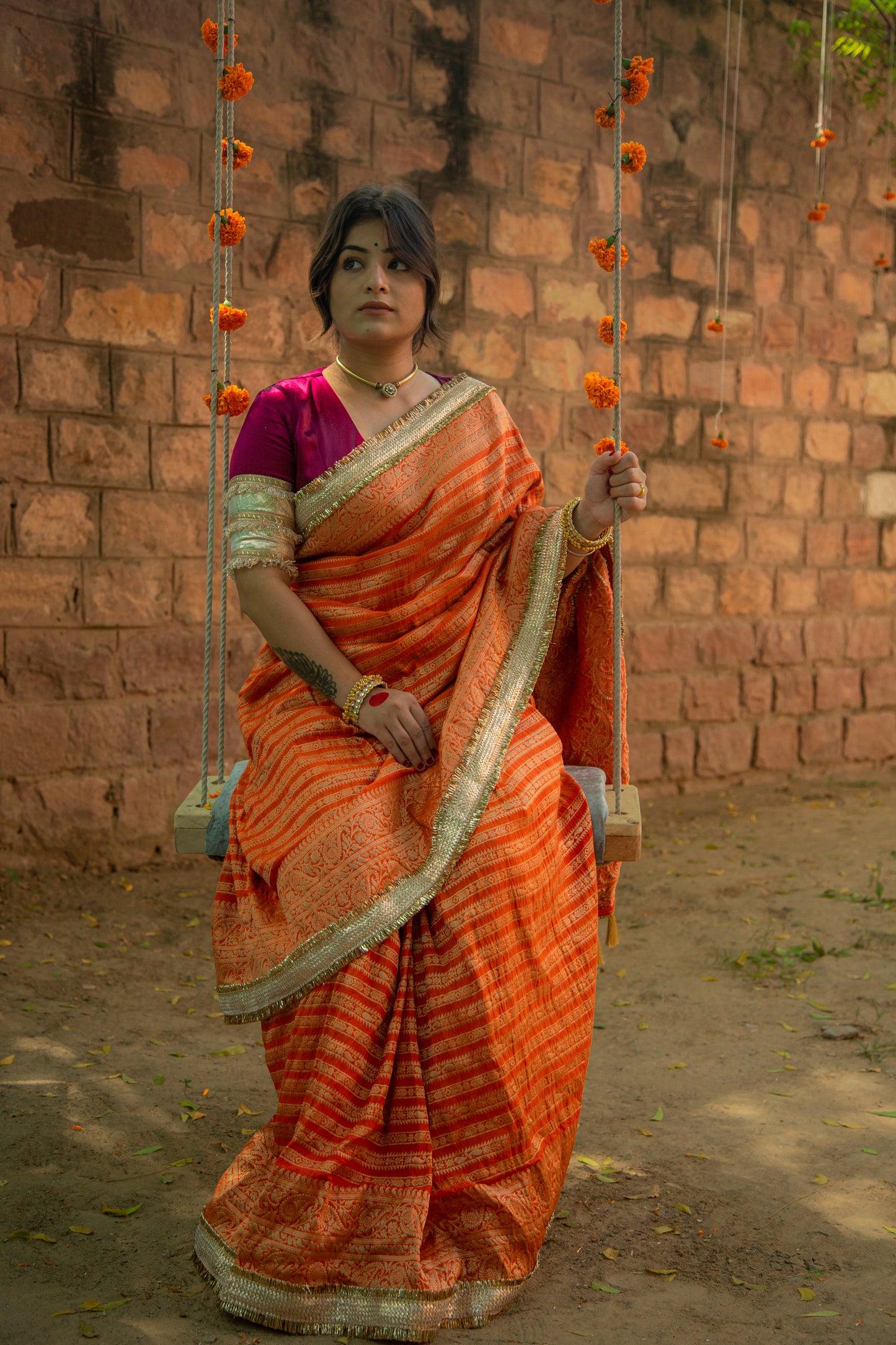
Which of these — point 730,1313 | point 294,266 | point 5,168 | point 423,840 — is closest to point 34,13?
point 5,168

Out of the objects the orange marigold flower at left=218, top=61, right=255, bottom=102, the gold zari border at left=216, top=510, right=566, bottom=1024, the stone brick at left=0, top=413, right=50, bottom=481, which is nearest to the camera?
the gold zari border at left=216, top=510, right=566, bottom=1024

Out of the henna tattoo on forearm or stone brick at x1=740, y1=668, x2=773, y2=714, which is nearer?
the henna tattoo on forearm

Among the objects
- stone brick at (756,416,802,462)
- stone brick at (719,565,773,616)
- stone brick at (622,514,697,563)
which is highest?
stone brick at (756,416,802,462)

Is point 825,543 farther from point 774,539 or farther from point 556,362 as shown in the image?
point 556,362

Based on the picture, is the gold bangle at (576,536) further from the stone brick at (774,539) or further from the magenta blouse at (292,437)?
the stone brick at (774,539)

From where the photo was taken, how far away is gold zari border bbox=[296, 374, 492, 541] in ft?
7.89

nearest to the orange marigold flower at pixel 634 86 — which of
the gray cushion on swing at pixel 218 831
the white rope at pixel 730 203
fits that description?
the gray cushion on swing at pixel 218 831

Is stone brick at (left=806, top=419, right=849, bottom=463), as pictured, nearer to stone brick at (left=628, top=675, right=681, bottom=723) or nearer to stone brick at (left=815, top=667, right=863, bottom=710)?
stone brick at (left=815, top=667, right=863, bottom=710)

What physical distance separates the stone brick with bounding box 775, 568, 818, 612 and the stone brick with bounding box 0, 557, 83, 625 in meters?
3.73

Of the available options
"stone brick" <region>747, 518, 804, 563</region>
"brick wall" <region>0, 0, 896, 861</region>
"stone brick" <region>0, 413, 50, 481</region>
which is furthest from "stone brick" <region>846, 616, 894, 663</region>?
"stone brick" <region>0, 413, 50, 481</region>

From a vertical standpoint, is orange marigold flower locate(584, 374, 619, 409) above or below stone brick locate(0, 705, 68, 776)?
above

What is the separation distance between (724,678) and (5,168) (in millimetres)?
4032

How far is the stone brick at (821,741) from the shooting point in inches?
262

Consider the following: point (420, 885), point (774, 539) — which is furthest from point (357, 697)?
point (774, 539)
